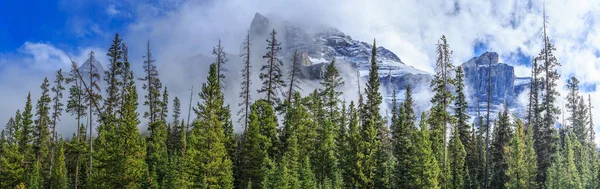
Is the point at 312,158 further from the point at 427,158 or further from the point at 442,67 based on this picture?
the point at 442,67

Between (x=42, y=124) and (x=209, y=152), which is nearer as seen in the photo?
(x=209, y=152)

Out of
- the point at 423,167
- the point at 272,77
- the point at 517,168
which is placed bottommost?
the point at 517,168

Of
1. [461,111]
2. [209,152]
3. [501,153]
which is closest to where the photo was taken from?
[209,152]

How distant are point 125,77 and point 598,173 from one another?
52.9m

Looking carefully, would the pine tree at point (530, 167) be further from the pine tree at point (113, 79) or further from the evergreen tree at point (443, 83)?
the pine tree at point (113, 79)

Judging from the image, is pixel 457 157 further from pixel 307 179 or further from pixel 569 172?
pixel 307 179

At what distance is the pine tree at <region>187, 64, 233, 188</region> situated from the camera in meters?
39.0

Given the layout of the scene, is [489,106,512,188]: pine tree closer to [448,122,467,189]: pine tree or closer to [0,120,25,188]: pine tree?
[448,122,467,189]: pine tree

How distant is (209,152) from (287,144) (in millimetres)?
10564

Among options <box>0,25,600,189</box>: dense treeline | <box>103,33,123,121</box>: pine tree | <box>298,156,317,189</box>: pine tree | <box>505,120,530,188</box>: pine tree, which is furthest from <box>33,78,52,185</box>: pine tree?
<box>505,120,530,188</box>: pine tree

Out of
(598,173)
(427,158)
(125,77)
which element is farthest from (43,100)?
(598,173)

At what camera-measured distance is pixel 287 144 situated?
47562mm

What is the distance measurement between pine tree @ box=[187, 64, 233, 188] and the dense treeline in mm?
95

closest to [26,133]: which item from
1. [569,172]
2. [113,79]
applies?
[113,79]
